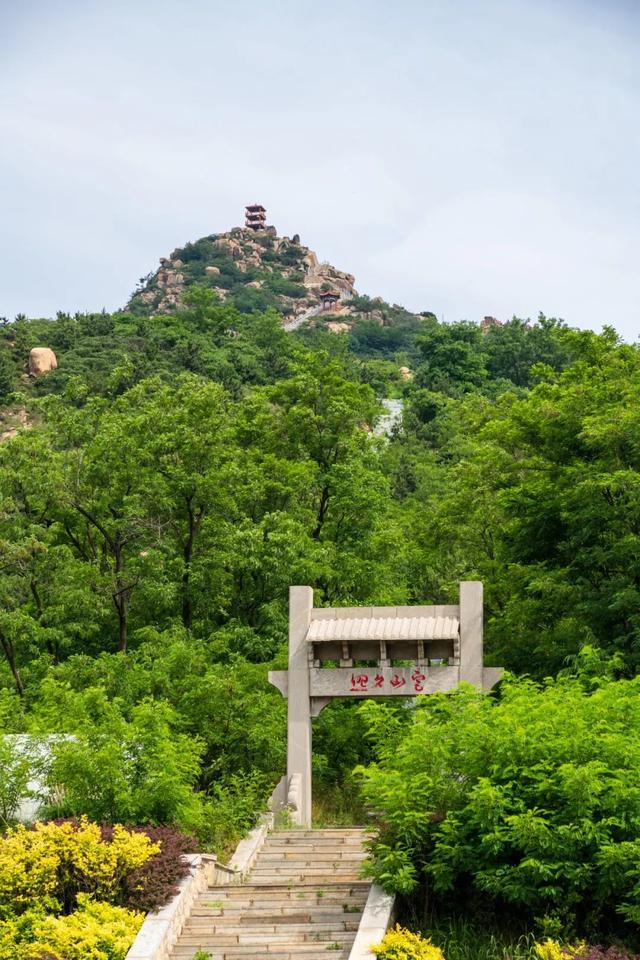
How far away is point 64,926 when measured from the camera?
1084cm

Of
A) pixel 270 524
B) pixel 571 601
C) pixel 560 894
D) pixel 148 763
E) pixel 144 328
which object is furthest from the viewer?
pixel 144 328

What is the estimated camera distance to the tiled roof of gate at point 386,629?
1602cm

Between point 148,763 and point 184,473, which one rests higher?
point 184,473

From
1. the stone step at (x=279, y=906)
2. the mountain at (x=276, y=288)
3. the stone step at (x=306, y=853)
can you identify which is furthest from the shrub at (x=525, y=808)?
the mountain at (x=276, y=288)

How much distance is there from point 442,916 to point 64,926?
3591 mm

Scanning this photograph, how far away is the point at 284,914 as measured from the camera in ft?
38.2

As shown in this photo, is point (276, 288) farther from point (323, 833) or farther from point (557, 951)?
point (557, 951)

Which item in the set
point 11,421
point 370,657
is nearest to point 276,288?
point 11,421

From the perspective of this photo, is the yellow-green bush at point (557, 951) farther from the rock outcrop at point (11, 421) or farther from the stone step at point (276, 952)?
the rock outcrop at point (11, 421)

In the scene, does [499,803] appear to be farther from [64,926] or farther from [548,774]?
[64,926]

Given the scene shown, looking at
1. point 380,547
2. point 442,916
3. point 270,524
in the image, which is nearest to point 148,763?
point 442,916

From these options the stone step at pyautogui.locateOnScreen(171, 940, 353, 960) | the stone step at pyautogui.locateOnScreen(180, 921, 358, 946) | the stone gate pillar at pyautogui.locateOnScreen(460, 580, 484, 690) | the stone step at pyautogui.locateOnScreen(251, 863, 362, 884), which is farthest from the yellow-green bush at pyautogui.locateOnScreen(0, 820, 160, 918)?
Result: the stone gate pillar at pyautogui.locateOnScreen(460, 580, 484, 690)

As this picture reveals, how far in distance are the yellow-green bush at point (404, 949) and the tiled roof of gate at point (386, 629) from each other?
5980mm

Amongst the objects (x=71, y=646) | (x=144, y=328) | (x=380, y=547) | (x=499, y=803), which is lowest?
(x=499, y=803)
